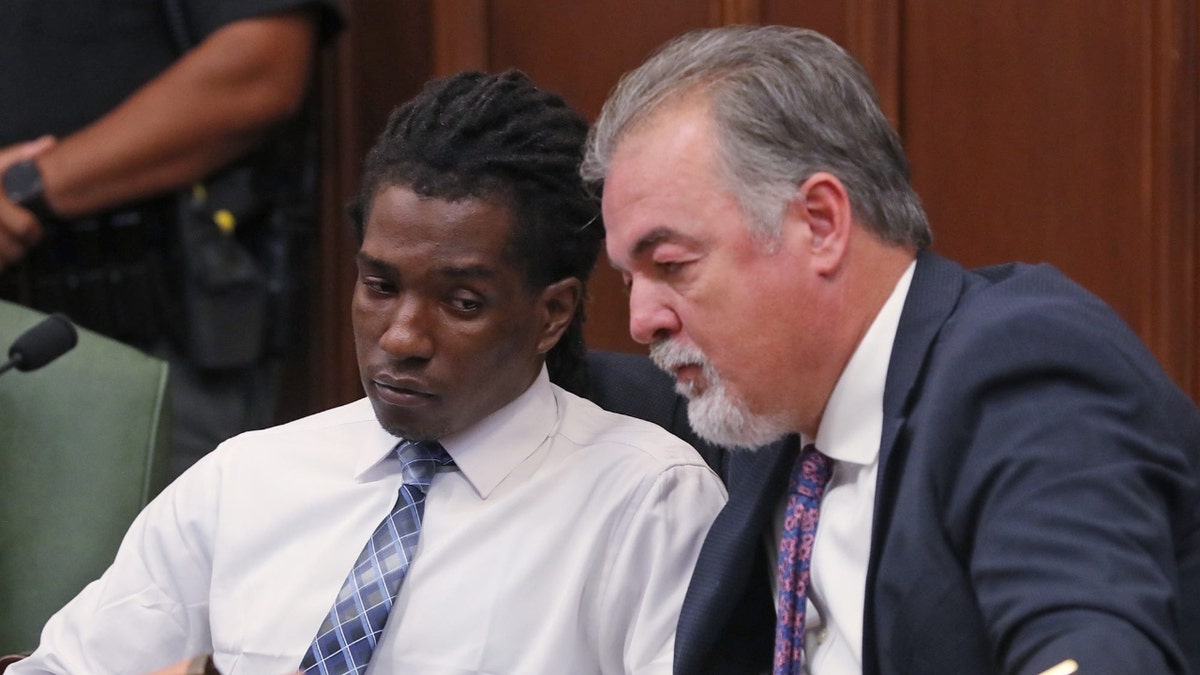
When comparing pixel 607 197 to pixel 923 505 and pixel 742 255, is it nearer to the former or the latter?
pixel 742 255

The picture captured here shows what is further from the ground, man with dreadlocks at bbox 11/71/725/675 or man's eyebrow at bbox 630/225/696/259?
man's eyebrow at bbox 630/225/696/259

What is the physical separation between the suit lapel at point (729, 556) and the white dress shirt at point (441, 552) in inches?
2.7

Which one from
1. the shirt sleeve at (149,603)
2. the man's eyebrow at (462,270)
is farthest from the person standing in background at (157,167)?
the man's eyebrow at (462,270)

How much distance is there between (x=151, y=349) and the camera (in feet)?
8.38

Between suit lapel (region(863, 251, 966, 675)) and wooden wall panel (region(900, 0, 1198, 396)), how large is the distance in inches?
38.6

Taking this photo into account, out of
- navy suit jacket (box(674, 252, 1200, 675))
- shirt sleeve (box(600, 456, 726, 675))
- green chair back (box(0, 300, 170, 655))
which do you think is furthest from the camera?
green chair back (box(0, 300, 170, 655))

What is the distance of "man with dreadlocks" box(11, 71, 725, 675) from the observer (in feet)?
5.54

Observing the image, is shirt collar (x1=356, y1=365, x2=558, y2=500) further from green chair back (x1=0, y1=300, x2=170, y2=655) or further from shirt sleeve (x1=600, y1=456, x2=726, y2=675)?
green chair back (x1=0, y1=300, x2=170, y2=655)

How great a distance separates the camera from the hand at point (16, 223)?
2463 millimetres

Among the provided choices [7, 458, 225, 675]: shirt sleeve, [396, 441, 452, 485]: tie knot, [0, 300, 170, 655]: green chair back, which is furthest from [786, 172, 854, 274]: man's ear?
[0, 300, 170, 655]: green chair back

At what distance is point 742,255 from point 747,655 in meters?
0.41

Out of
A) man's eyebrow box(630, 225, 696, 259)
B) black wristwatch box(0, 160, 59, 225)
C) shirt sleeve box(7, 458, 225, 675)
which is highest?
man's eyebrow box(630, 225, 696, 259)

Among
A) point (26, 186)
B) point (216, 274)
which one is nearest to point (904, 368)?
point (216, 274)

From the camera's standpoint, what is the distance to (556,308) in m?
1.80
